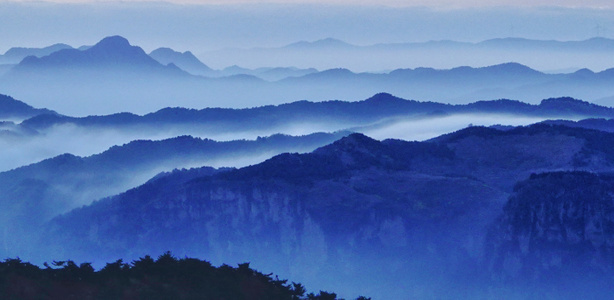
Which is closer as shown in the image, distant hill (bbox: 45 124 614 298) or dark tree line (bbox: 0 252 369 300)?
dark tree line (bbox: 0 252 369 300)

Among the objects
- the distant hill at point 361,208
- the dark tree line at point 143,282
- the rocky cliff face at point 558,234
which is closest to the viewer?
the dark tree line at point 143,282

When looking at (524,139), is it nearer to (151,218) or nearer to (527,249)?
(527,249)

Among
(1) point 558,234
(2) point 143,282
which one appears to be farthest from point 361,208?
(2) point 143,282

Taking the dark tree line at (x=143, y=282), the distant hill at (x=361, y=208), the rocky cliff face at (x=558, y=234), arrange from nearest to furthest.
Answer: the dark tree line at (x=143, y=282) < the rocky cliff face at (x=558, y=234) < the distant hill at (x=361, y=208)

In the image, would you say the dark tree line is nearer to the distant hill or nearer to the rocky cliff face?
the distant hill

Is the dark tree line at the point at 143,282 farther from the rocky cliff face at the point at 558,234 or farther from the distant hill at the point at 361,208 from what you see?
the rocky cliff face at the point at 558,234

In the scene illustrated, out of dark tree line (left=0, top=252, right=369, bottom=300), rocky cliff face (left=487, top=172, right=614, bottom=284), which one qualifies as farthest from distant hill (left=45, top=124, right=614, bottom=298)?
Answer: dark tree line (left=0, top=252, right=369, bottom=300)

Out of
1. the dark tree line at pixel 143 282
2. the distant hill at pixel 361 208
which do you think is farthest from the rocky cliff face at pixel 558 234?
the dark tree line at pixel 143 282
